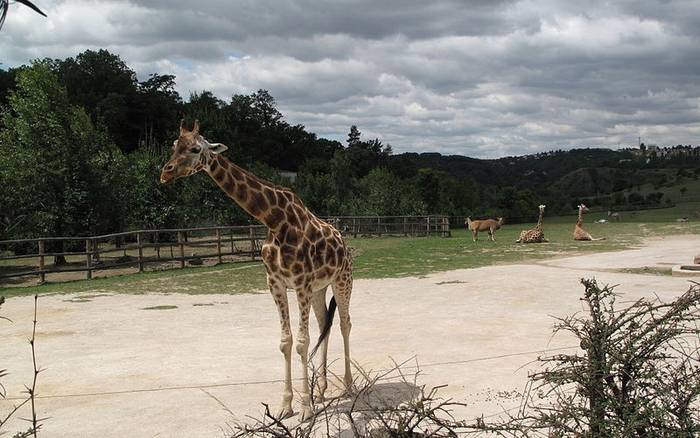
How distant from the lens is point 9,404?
6.30 metres

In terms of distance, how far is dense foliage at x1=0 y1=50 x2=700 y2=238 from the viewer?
22.8 m

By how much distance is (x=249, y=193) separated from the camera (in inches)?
237

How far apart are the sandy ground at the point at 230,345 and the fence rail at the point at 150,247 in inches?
178

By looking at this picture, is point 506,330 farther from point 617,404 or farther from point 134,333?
point 617,404

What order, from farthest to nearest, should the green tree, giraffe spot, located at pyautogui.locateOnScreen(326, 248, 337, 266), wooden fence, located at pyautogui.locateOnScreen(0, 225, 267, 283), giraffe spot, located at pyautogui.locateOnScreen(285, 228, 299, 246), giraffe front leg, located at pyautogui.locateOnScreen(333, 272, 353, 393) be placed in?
the green tree < wooden fence, located at pyautogui.locateOnScreen(0, 225, 267, 283) < giraffe front leg, located at pyautogui.locateOnScreen(333, 272, 353, 393) < giraffe spot, located at pyautogui.locateOnScreen(326, 248, 337, 266) < giraffe spot, located at pyautogui.locateOnScreen(285, 228, 299, 246)

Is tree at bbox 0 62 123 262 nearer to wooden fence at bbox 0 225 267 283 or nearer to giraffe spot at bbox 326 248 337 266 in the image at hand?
wooden fence at bbox 0 225 267 283

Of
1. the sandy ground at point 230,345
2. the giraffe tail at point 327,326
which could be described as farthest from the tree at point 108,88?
the giraffe tail at point 327,326

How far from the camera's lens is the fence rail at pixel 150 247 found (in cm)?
1842

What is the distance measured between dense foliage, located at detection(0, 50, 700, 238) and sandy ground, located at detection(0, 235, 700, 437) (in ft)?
6.87

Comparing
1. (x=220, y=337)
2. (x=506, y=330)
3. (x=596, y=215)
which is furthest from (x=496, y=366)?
(x=596, y=215)

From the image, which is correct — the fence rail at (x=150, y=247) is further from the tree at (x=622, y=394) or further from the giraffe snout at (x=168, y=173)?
the tree at (x=622, y=394)

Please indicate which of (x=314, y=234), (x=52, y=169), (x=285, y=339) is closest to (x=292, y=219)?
(x=314, y=234)

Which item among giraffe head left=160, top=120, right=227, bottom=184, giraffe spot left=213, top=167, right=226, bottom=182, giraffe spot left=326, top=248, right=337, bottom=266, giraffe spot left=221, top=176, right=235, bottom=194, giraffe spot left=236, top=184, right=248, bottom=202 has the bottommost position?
giraffe spot left=326, top=248, right=337, bottom=266

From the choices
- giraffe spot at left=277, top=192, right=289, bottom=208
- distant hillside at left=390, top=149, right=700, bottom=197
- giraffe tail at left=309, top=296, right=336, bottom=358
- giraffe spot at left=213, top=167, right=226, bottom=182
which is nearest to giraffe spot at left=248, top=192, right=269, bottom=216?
giraffe spot at left=277, top=192, right=289, bottom=208
